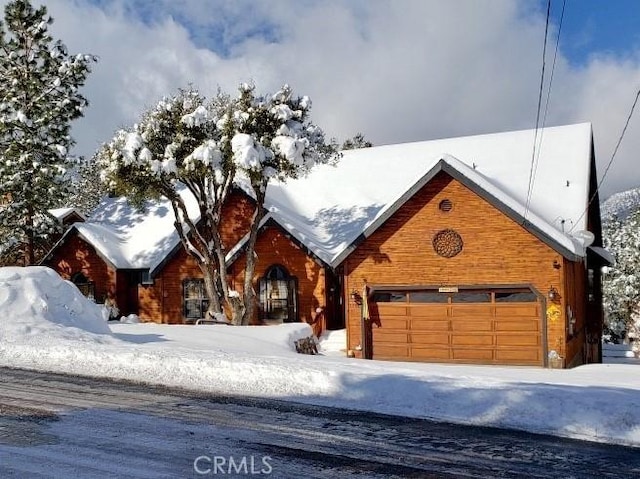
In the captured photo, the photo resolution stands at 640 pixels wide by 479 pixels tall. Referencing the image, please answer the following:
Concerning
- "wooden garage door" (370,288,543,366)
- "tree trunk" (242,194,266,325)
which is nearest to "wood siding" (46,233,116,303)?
"tree trunk" (242,194,266,325)

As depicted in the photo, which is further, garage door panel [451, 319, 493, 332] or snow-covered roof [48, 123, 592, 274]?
snow-covered roof [48, 123, 592, 274]

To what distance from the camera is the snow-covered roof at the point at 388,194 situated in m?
20.3

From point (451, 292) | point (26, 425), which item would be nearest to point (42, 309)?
point (26, 425)

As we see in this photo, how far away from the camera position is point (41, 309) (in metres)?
14.0

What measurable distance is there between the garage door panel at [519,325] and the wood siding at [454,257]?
0.38 m

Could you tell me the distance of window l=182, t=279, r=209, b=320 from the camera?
27750 millimetres

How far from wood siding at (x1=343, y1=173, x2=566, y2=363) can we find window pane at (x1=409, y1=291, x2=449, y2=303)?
40 centimetres

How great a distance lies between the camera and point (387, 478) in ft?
17.0

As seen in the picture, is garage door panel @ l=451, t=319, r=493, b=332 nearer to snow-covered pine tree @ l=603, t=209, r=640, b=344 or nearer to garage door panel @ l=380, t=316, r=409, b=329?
garage door panel @ l=380, t=316, r=409, b=329

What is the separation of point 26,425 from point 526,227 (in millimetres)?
15694

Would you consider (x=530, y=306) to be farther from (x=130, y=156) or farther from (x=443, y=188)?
(x=130, y=156)

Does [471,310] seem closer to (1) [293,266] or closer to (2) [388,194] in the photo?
(1) [293,266]

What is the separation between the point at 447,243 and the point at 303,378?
12035mm

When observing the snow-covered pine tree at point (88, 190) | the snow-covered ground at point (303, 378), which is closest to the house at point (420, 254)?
the snow-covered ground at point (303, 378)
